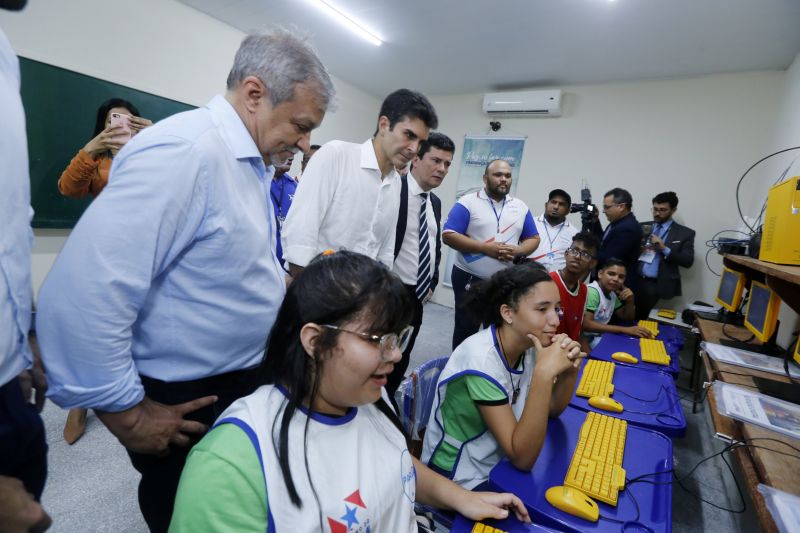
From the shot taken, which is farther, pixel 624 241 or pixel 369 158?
pixel 624 241

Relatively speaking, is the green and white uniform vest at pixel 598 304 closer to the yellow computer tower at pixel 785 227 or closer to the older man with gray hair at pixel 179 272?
the yellow computer tower at pixel 785 227

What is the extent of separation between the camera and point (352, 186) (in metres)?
1.55

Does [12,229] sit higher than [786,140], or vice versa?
[786,140]

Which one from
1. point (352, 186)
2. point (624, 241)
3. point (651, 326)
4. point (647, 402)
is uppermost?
point (624, 241)

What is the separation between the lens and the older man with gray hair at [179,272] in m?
0.67

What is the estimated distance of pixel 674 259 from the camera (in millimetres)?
3844

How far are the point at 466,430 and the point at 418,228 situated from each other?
1170mm

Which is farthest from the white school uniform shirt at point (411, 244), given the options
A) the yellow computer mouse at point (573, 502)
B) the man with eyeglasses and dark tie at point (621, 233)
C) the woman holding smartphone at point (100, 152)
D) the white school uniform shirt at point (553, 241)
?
the man with eyeglasses and dark tie at point (621, 233)

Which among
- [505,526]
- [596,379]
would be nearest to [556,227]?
[596,379]

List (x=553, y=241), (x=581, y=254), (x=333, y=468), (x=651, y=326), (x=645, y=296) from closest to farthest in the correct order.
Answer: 1. (x=333, y=468)
2. (x=581, y=254)
3. (x=651, y=326)
4. (x=553, y=241)
5. (x=645, y=296)

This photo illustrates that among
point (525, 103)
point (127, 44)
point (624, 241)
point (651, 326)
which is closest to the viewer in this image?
point (651, 326)

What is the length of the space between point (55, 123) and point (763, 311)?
4.69 metres

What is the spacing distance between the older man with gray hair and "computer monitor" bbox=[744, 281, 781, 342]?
81.2 inches

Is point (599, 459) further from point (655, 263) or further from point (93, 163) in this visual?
point (655, 263)
